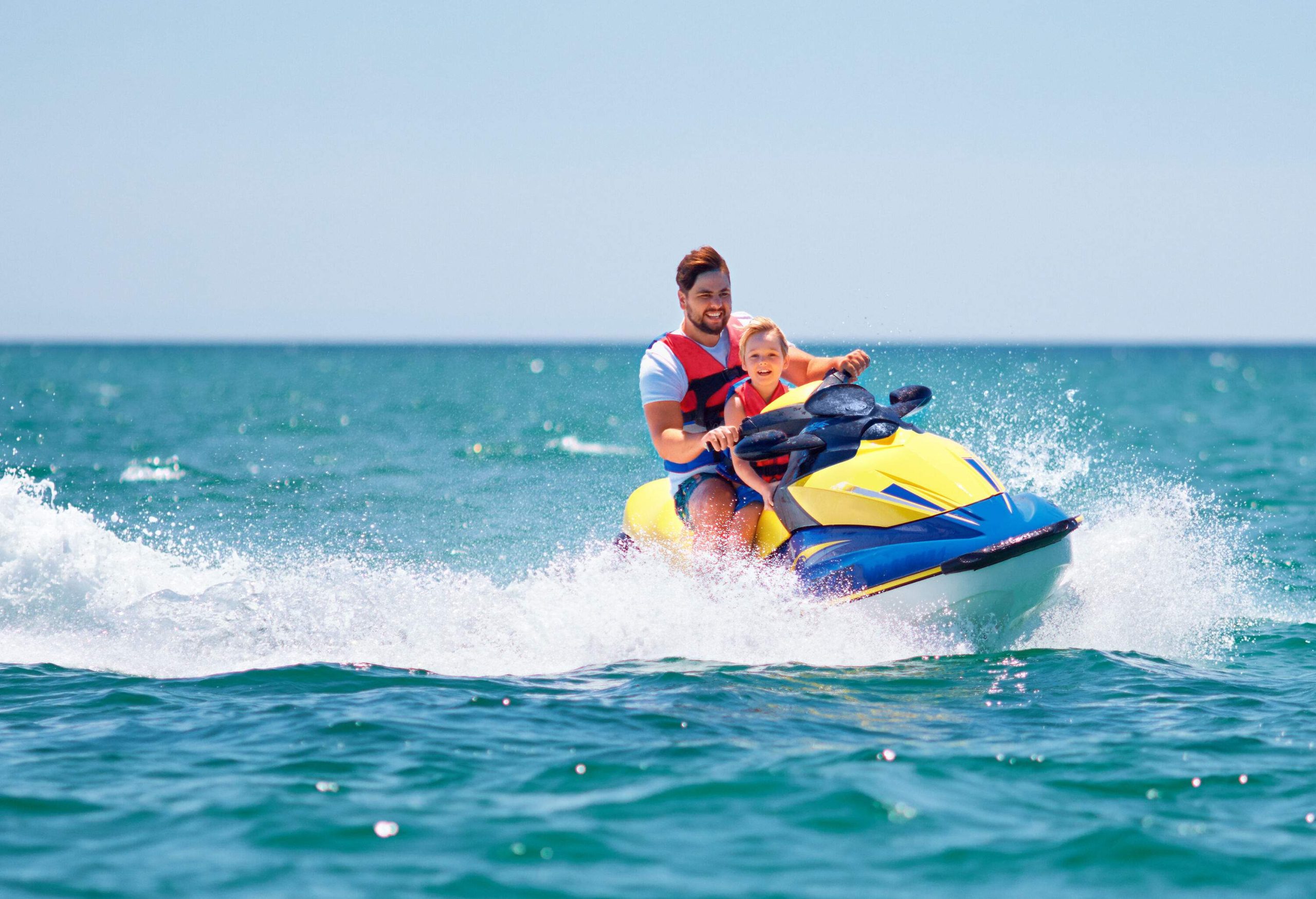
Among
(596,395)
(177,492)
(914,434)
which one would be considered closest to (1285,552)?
(914,434)

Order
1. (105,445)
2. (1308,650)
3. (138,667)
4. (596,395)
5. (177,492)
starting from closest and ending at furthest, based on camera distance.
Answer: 1. (138,667)
2. (1308,650)
3. (177,492)
4. (105,445)
5. (596,395)

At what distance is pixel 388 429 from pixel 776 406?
19.6m

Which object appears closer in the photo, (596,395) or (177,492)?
(177,492)

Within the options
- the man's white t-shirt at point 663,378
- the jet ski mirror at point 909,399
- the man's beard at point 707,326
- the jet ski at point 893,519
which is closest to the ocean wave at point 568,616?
the jet ski at point 893,519

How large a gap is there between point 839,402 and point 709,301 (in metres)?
0.77

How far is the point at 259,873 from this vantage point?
3.10 m

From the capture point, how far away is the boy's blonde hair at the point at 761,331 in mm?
5359

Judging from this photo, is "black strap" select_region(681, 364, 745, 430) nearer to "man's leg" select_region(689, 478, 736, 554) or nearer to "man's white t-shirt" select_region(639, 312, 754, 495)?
"man's white t-shirt" select_region(639, 312, 754, 495)

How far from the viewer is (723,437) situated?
520 cm

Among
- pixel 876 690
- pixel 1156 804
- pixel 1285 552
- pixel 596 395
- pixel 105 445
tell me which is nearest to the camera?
pixel 1156 804

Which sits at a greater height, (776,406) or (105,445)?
(776,406)

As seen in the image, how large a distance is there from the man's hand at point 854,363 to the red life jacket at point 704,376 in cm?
48

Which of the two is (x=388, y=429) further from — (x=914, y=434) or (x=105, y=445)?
(x=914, y=434)

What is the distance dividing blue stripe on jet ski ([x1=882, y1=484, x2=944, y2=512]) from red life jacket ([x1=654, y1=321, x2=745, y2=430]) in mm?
979
